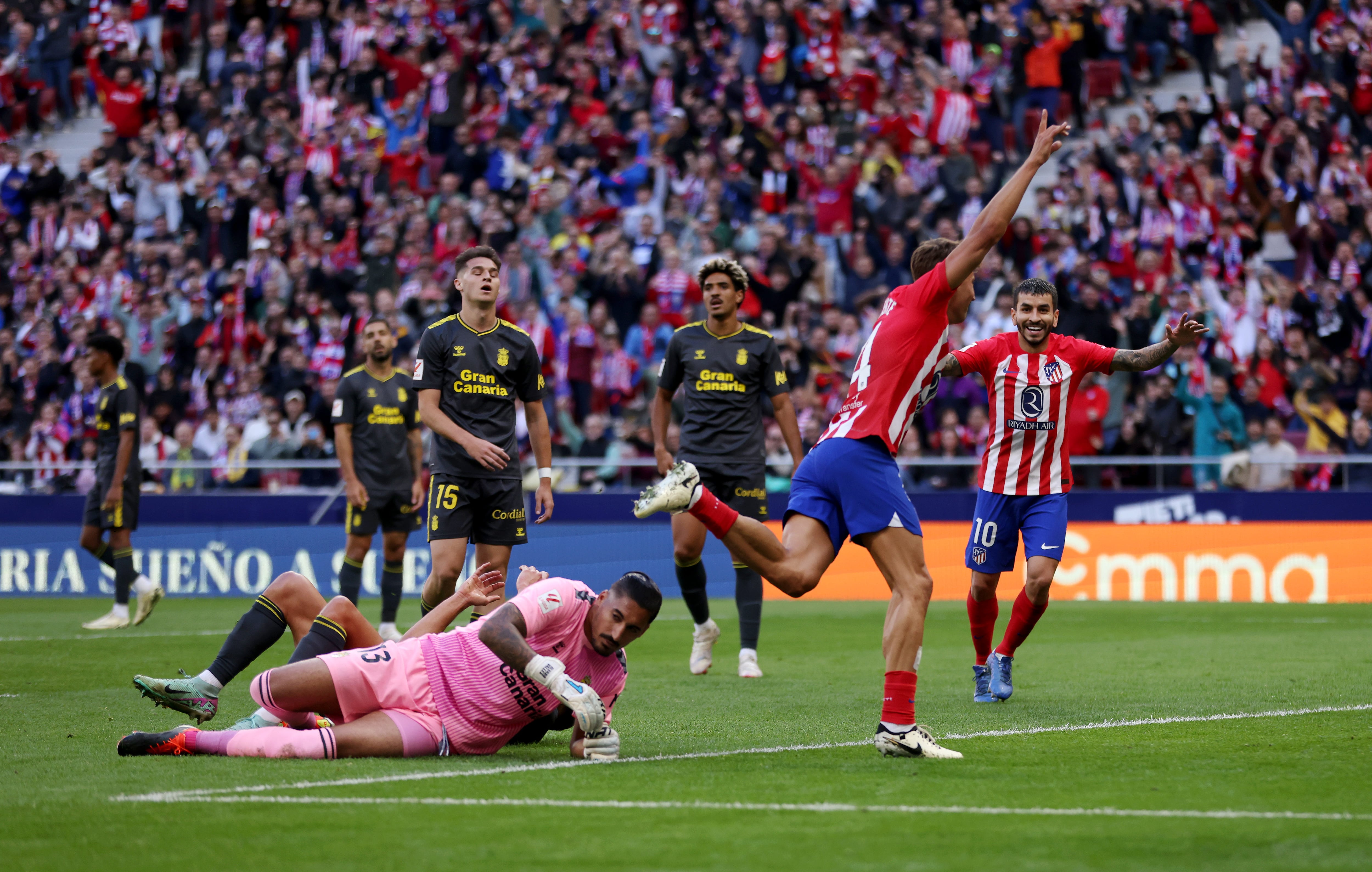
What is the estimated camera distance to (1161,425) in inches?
710

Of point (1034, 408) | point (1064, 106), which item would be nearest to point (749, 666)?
point (1034, 408)

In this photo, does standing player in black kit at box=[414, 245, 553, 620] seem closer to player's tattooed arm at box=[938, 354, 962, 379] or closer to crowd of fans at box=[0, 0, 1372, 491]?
player's tattooed arm at box=[938, 354, 962, 379]

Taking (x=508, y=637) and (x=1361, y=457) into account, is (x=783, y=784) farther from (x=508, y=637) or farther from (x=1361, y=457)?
(x=1361, y=457)

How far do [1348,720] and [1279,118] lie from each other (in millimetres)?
14876

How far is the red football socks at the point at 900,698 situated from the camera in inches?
259

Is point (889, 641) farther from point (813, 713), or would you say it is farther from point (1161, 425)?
point (1161, 425)

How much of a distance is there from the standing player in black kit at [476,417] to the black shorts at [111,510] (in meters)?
6.09

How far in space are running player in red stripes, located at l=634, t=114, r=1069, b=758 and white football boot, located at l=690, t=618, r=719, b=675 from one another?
396 cm

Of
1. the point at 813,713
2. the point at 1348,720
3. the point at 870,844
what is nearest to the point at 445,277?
the point at 813,713

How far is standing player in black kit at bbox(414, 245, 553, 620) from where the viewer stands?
384 inches

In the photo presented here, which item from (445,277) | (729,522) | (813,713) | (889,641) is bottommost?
(813,713)

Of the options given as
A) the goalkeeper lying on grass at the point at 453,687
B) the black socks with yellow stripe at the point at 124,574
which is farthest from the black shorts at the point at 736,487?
the black socks with yellow stripe at the point at 124,574

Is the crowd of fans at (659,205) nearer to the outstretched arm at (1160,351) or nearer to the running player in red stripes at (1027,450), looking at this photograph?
the running player in red stripes at (1027,450)

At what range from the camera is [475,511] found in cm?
995
